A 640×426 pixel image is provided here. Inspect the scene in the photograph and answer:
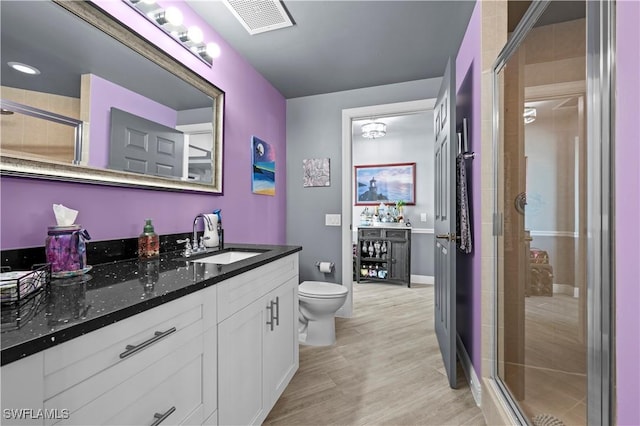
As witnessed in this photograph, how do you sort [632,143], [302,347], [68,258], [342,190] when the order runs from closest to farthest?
[632,143] < [68,258] < [302,347] < [342,190]

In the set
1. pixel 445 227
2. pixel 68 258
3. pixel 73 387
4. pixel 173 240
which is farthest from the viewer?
pixel 445 227

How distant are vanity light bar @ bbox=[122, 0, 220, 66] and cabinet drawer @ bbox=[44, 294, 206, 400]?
154 centimetres

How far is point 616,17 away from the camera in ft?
2.49

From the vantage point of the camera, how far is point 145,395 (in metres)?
0.79

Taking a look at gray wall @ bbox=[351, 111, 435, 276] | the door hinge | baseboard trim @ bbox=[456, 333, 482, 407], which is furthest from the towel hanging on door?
gray wall @ bbox=[351, 111, 435, 276]

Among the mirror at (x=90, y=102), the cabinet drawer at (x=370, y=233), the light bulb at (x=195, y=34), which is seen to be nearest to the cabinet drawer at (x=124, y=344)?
the mirror at (x=90, y=102)

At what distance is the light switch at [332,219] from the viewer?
309 centimetres

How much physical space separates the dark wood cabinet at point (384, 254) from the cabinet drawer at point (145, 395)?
3.66 m

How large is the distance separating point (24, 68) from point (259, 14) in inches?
52.6

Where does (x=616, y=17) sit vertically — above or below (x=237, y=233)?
above

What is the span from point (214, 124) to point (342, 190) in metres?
1.47

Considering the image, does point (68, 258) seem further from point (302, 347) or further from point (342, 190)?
point (342, 190)

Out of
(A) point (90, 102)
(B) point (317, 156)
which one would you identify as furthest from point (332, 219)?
(A) point (90, 102)

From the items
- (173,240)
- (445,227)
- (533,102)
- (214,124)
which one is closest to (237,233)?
(173,240)
